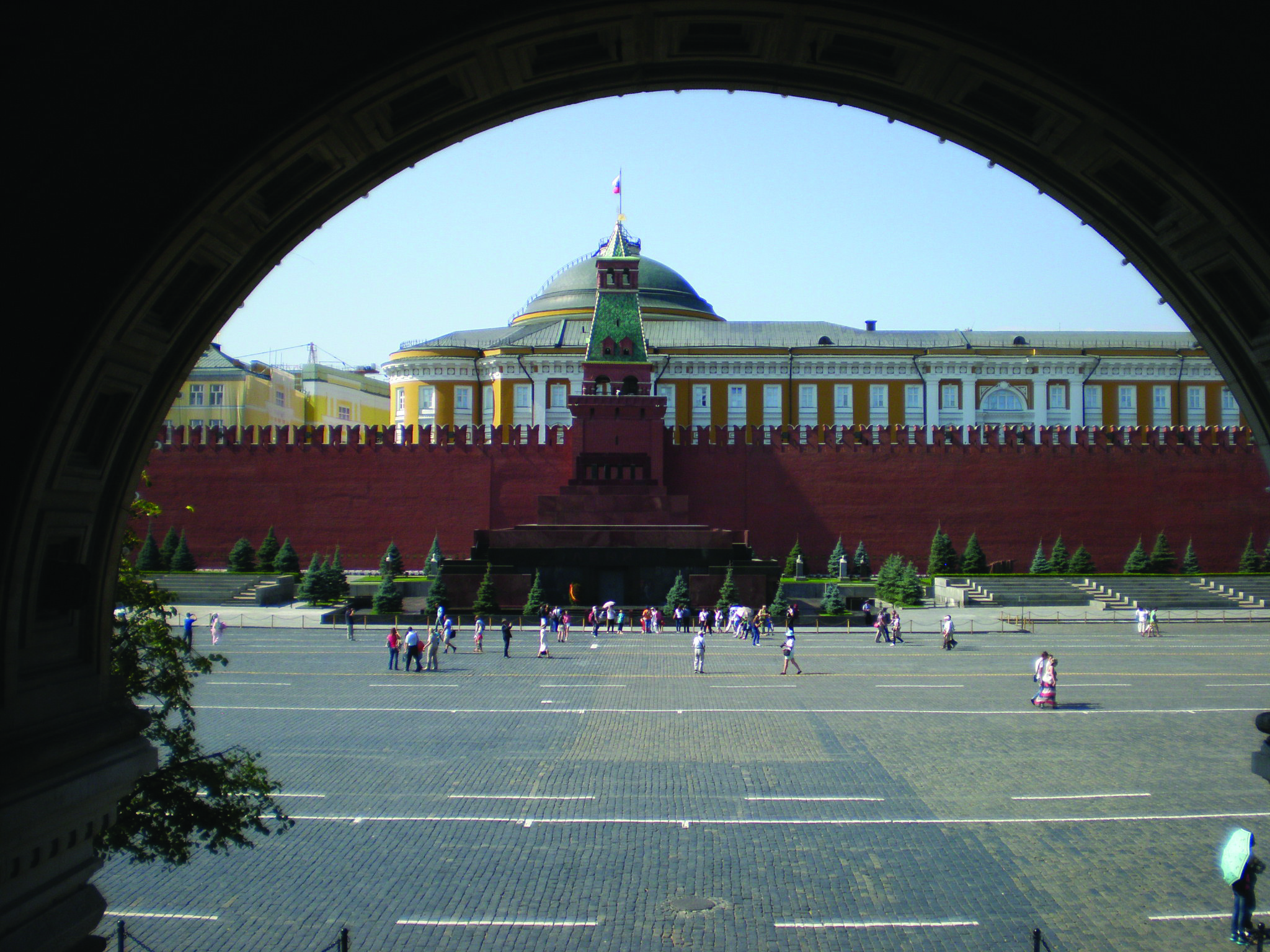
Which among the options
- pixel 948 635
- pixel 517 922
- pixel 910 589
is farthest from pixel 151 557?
pixel 517 922

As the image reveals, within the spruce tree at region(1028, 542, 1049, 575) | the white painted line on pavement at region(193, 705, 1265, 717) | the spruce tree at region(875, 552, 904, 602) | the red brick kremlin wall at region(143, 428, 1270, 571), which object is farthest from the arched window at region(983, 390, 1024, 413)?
the white painted line on pavement at region(193, 705, 1265, 717)

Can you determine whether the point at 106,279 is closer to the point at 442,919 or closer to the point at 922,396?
the point at 442,919

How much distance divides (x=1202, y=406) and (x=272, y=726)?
5382 cm

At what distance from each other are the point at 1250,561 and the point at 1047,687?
85.0ft

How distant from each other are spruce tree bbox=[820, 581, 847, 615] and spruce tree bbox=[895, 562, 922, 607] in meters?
3.39

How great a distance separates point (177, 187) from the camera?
164 inches

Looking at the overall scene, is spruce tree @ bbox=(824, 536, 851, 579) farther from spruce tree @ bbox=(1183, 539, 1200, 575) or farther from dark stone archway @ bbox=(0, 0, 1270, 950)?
dark stone archway @ bbox=(0, 0, 1270, 950)

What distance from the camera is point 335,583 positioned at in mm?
31328

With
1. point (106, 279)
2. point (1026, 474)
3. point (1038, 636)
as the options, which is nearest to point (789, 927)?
point (106, 279)

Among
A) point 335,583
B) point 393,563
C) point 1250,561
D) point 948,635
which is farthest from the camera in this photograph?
point 1250,561

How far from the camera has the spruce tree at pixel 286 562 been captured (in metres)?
34.6

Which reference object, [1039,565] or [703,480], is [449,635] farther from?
Answer: [1039,565]

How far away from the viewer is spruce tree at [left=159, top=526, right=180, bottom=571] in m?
35.4

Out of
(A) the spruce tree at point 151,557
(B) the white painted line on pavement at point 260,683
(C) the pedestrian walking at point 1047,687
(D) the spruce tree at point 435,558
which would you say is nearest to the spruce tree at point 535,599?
(D) the spruce tree at point 435,558
